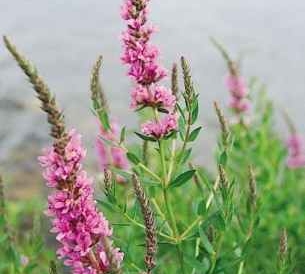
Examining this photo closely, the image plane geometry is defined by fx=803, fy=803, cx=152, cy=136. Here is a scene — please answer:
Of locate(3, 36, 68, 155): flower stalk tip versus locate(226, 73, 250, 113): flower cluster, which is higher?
locate(3, 36, 68, 155): flower stalk tip

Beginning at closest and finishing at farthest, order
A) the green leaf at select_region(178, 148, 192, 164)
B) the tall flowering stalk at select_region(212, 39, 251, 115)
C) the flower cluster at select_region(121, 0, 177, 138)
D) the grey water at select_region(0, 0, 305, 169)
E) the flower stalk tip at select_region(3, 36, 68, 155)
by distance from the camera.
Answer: the flower stalk tip at select_region(3, 36, 68, 155)
the flower cluster at select_region(121, 0, 177, 138)
the green leaf at select_region(178, 148, 192, 164)
the tall flowering stalk at select_region(212, 39, 251, 115)
the grey water at select_region(0, 0, 305, 169)

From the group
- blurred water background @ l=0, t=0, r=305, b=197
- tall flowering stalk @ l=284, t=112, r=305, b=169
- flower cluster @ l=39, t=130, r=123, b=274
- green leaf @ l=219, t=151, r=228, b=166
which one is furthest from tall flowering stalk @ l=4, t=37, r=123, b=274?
blurred water background @ l=0, t=0, r=305, b=197

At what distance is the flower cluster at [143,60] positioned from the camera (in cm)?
208

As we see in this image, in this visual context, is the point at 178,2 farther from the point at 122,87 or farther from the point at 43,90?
the point at 43,90

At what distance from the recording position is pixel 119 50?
375 inches

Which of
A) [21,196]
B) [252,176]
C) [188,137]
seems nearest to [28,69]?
[188,137]

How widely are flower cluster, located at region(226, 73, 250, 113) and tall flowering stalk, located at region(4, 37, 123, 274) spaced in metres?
2.59

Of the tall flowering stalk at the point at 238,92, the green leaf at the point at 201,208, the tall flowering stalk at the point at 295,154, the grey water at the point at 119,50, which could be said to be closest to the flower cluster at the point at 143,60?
the green leaf at the point at 201,208

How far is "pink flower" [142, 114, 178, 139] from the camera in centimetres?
213

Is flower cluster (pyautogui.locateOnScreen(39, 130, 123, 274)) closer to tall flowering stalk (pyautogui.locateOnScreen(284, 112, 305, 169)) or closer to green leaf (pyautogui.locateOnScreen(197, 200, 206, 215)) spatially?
green leaf (pyautogui.locateOnScreen(197, 200, 206, 215))

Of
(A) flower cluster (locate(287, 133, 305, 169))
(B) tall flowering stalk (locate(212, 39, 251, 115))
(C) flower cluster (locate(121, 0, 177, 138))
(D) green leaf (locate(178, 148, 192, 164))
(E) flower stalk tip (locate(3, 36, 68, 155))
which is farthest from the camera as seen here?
(A) flower cluster (locate(287, 133, 305, 169))

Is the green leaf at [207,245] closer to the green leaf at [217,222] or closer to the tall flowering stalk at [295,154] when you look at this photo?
the green leaf at [217,222]

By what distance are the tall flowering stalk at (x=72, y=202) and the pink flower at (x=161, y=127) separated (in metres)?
0.43

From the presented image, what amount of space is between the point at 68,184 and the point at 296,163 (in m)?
3.03
